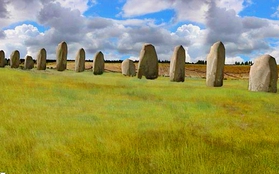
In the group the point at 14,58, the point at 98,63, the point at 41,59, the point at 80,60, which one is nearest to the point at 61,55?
the point at 80,60

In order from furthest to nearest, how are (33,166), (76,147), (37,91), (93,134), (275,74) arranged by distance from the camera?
1. (275,74)
2. (37,91)
3. (93,134)
4. (76,147)
5. (33,166)

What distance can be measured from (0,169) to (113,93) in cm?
1479

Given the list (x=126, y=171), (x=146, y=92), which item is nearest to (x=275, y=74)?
(x=146, y=92)

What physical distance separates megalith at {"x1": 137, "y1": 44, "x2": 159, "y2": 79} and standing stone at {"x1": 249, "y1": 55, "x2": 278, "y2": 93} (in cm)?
1274

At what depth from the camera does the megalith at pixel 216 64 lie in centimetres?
2875

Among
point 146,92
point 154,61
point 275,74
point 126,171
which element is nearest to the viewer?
point 126,171

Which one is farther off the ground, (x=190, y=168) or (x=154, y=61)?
(x=154, y=61)

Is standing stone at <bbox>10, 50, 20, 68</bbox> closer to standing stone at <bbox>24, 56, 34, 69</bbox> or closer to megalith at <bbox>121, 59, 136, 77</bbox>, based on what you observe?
standing stone at <bbox>24, 56, 34, 69</bbox>

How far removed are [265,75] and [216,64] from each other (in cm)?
429

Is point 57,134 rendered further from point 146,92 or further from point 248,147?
point 146,92

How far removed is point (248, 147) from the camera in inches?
377

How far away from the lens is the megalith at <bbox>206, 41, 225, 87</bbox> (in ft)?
94.3

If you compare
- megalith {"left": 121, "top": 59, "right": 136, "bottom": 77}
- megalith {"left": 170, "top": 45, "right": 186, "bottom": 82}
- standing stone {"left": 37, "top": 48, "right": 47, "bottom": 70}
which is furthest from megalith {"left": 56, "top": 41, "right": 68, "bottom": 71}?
megalith {"left": 170, "top": 45, "right": 186, "bottom": 82}

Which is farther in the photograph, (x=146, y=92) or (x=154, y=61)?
(x=154, y=61)
